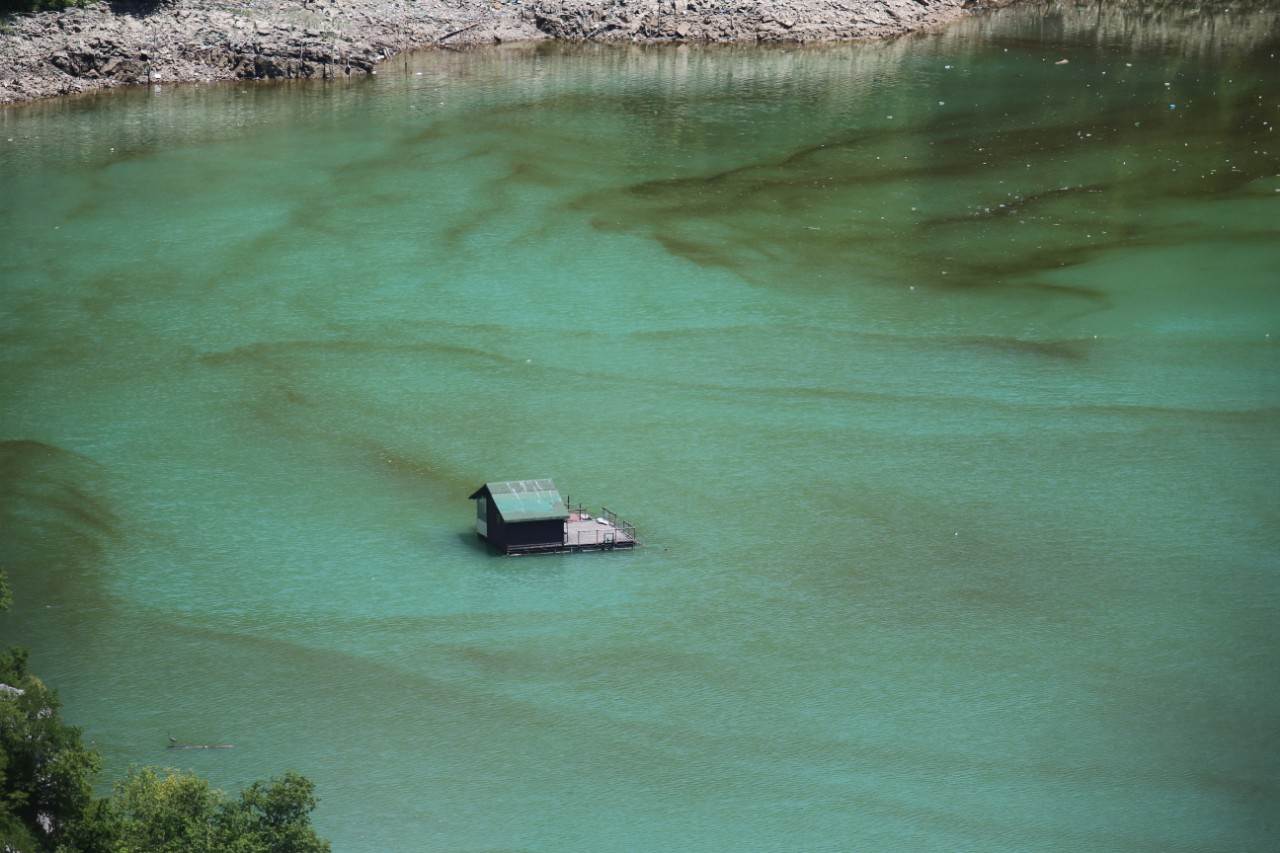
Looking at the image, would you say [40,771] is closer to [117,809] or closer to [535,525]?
[117,809]

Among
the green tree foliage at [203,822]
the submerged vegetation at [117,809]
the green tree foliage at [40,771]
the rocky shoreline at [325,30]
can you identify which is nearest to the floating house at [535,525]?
the submerged vegetation at [117,809]

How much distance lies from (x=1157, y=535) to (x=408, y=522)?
1079 cm

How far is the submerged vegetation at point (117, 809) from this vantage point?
16234mm

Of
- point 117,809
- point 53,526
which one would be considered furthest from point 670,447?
point 117,809

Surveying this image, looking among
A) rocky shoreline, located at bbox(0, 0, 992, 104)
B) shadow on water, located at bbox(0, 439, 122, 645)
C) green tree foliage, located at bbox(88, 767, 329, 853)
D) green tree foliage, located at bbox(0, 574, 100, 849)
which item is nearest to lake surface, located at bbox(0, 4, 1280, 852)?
shadow on water, located at bbox(0, 439, 122, 645)

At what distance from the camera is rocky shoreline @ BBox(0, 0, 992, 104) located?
43.8 m

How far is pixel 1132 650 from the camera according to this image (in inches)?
892

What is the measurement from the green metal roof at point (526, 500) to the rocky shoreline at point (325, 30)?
24.1 m

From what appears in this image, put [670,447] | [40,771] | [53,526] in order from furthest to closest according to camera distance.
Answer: [670,447], [53,526], [40,771]

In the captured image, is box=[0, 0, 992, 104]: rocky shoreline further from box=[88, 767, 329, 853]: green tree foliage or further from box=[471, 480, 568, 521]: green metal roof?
box=[88, 767, 329, 853]: green tree foliage

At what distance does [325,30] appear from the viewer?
4588 centimetres

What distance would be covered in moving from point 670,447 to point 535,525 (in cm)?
395

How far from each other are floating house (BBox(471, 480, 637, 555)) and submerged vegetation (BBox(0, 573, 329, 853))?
752cm

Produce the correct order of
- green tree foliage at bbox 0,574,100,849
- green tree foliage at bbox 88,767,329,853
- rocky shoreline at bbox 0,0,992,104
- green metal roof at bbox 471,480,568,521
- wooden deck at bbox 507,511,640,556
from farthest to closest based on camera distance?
1. rocky shoreline at bbox 0,0,992,104
2. wooden deck at bbox 507,511,640,556
3. green metal roof at bbox 471,480,568,521
4. green tree foliage at bbox 0,574,100,849
5. green tree foliage at bbox 88,767,329,853
